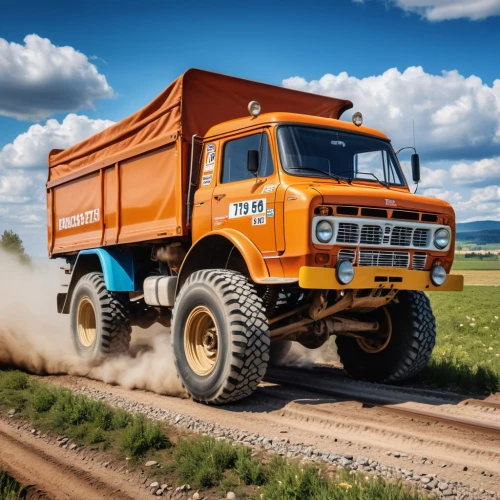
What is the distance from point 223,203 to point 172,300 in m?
A: 1.73

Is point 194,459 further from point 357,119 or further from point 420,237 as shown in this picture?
point 357,119

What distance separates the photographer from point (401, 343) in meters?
8.37

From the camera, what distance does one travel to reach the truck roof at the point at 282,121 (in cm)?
747

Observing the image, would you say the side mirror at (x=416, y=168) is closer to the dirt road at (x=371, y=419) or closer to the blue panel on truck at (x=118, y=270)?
the dirt road at (x=371, y=419)

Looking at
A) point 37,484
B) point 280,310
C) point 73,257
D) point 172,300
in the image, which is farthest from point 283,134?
point 73,257

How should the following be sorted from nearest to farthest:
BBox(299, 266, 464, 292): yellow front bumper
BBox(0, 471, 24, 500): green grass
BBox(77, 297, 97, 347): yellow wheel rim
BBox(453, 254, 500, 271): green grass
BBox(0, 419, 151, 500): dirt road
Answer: BBox(0, 471, 24, 500): green grass < BBox(0, 419, 151, 500): dirt road < BBox(299, 266, 464, 292): yellow front bumper < BBox(77, 297, 97, 347): yellow wheel rim < BBox(453, 254, 500, 271): green grass

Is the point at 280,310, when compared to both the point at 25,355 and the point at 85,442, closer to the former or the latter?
the point at 85,442

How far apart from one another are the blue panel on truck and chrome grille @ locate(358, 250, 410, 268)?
431 cm

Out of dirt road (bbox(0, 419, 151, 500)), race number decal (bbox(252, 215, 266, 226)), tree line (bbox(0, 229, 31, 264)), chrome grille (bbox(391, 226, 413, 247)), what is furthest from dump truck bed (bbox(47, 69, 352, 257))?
tree line (bbox(0, 229, 31, 264))

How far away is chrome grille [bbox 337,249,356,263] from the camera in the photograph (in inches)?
267

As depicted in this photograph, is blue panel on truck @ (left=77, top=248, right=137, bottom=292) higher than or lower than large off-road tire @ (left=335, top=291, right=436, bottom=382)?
higher

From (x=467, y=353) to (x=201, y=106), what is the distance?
241 inches

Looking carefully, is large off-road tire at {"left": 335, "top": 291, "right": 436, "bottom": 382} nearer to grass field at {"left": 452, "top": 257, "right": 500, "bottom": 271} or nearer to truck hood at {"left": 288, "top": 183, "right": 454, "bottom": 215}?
truck hood at {"left": 288, "top": 183, "right": 454, "bottom": 215}

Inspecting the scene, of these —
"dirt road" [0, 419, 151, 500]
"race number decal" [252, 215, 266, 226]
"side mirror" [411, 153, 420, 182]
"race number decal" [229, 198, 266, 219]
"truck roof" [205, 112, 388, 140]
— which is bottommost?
"dirt road" [0, 419, 151, 500]
